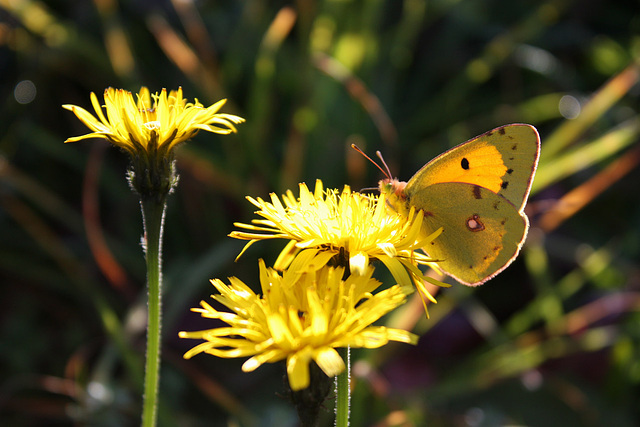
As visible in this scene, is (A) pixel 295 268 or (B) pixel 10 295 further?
(B) pixel 10 295

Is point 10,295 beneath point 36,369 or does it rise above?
above

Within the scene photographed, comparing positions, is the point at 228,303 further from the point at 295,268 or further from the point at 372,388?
the point at 372,388

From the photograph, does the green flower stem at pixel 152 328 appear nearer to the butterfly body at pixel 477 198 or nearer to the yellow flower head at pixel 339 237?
the yellow flower head at pixel 339 237

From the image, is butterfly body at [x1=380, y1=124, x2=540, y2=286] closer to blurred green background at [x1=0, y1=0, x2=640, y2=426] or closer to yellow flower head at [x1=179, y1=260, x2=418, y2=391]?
yellow flower head at [x1=179, y1=260, x2=418, y2=391]

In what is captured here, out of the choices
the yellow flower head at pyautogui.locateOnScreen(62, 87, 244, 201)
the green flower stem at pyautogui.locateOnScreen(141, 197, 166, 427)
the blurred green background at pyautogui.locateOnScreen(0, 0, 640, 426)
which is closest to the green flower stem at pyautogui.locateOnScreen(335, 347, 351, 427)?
the green flower stem at pyautogui.locateOnScreen(141, 197, 166, 427)

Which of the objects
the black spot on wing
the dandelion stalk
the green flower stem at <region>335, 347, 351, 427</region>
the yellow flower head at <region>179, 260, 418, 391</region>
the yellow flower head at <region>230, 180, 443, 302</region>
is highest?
the black spot on wing

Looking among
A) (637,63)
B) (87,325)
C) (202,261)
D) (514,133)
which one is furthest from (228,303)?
(637,63)

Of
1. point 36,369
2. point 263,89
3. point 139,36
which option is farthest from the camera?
point 139,36

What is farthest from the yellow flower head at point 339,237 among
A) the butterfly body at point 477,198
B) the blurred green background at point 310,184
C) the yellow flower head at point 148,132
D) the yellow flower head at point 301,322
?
the blurred green background at point 310,184
